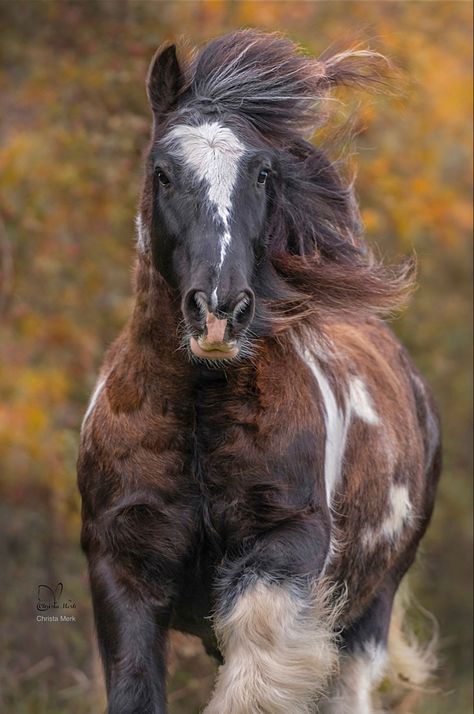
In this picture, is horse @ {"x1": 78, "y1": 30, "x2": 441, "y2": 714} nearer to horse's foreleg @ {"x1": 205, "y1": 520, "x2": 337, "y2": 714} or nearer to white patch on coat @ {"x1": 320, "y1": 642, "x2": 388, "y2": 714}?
horse's foreleg @ {"x1": 205, "y1": 520, "x2": 337, "y2": 714}

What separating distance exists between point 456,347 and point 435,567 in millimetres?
2011

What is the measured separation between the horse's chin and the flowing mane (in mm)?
446

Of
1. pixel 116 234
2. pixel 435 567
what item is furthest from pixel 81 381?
pixel 435 567

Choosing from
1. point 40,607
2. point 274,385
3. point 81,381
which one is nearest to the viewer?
point 274,385

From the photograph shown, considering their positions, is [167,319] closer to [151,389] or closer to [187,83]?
[151,389]

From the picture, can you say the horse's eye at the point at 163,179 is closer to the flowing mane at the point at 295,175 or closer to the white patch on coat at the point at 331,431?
the flowing mane at the point at 295,175

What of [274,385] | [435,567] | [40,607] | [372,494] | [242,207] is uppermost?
[242,207]

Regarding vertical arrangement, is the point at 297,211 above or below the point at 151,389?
above

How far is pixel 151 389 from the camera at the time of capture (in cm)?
523

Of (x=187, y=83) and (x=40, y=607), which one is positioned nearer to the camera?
(x=187, y=83)

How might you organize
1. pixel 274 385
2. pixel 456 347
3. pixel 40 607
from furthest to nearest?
pixel 456 347
pixel 40 607
pixel 274 385

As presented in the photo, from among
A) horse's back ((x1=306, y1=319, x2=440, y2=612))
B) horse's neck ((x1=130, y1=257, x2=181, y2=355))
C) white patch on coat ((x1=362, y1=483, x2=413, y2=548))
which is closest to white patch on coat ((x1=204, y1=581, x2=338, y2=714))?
horse's back ((x1=306, y1=319, x2=440, y2=612))

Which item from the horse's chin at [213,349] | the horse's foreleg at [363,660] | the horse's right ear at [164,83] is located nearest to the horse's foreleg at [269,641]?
the horse's chin at [213,349]

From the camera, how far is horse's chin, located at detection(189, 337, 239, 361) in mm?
4621
